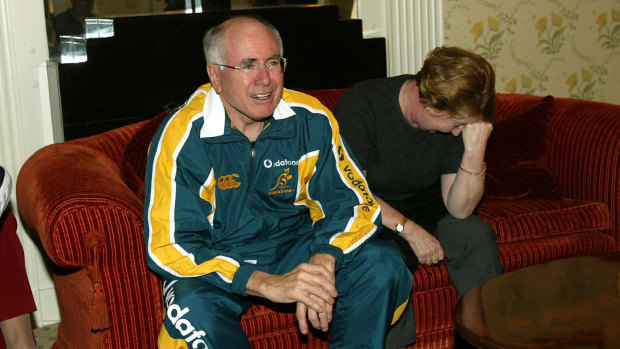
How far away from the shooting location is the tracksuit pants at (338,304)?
1690 mm

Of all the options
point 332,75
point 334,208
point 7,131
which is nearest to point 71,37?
point 7,131

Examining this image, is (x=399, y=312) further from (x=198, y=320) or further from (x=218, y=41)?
(x=218, y=41)

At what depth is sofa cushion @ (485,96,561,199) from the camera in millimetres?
2637

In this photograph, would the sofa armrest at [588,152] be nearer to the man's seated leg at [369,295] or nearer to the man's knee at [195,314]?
the man's seated leg at [369,295]

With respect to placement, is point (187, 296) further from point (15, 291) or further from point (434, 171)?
point (434, 171)

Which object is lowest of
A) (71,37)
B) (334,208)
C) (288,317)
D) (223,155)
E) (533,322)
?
(288,317)

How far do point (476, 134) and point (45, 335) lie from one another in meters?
1.77

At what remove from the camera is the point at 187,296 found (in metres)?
1.71

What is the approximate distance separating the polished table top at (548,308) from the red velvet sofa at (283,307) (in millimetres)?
496

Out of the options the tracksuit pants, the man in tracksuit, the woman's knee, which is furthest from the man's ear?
the woman's knee

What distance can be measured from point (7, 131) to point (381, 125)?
146 cm

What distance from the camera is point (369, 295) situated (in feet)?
6.11

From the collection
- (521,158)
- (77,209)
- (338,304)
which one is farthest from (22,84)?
(521,158)

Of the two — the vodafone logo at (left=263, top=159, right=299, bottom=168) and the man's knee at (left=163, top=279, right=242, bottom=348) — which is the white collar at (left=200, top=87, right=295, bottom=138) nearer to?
the vodafone logo at (left=263, top=159, right=299, bottom=168)
